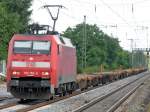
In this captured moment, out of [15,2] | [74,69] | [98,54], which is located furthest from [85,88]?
[98,54]

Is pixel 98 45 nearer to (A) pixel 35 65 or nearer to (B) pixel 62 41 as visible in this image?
(B) pixel 62 41

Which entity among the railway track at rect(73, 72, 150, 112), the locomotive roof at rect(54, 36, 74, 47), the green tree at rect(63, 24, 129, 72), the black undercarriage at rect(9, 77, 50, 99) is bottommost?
the railway track at rect(73, 72, 150, 112)

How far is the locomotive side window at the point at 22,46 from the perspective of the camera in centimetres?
2495

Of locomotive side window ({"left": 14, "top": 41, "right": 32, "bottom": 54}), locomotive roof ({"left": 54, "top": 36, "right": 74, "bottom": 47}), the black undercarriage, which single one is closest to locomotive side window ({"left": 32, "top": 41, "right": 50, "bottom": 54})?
locomotive side window ({"left": 14, "top": 41, "right": 32, "bottom": 54})

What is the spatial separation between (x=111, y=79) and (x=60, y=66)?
35.9 m

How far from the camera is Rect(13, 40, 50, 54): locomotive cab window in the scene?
24812mm

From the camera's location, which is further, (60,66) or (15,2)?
(15,2)

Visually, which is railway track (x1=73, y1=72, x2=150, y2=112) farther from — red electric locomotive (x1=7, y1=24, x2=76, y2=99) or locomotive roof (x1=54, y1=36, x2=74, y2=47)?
locomotive roof (x1=54, y1=36, x2=74, y2=47)

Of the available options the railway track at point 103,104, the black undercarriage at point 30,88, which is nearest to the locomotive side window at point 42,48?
the black undercarriage at point 30,88

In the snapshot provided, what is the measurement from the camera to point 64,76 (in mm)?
27422

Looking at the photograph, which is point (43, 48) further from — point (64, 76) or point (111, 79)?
point (111, 79)

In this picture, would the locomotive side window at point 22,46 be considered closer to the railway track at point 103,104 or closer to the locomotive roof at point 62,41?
the locomotive roof at point 62,41

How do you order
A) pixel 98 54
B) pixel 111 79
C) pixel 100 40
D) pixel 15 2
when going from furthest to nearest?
pixel 100 40
pixel 98 54
pixel 15 2
pixel 111 79

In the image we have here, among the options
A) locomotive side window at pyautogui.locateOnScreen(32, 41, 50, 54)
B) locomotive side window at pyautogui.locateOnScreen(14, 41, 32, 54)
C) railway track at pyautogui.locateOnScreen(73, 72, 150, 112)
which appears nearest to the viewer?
railway track at pyautogui.locateOnScreen(73, 72, 150, 112)
